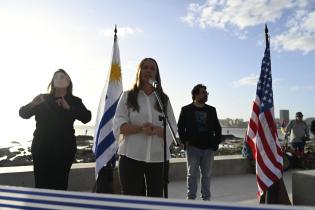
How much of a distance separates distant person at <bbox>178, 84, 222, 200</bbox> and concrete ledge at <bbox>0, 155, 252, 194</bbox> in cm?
111

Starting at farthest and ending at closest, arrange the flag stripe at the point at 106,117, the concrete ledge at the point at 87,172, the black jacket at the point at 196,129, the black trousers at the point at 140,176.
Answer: the concrete ledge at the point at 87,172 → the black jacket at the point at 196,129 → the flag stripe at the point at 106,117 → the black trousers at the point at 140,176

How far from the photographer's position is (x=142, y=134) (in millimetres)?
→ 3391

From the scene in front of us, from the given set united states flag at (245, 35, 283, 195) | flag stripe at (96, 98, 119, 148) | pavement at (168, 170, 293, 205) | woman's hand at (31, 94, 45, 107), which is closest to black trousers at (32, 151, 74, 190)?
woman's hand at (31, 94, 45, 107)

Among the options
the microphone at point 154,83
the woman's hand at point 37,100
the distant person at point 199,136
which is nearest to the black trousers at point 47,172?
the woman's hand at point 37,100

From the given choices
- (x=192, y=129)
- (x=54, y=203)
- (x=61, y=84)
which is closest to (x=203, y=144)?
(x=192, y=129)

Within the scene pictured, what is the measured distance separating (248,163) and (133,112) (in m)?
6.41

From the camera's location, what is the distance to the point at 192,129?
17.8ft

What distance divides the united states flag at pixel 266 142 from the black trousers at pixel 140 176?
71.7 inches

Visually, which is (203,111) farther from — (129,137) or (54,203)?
(54,203)

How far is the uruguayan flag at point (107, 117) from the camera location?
488 centimetres

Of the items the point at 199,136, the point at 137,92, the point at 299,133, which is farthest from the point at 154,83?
the point at 299,133

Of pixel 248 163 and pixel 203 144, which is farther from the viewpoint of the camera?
pixel 248 163

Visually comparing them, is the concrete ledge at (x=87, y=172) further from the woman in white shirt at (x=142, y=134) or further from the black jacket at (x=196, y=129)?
the woman in white shirt at (x=142, y=134)

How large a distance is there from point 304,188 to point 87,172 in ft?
11.8
